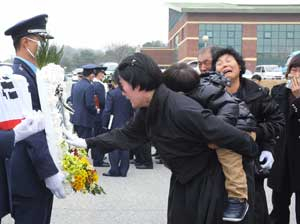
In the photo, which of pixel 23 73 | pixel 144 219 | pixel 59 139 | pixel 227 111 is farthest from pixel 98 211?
pixel 227 111

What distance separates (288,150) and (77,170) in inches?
83.5

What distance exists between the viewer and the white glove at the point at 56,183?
11.1ft

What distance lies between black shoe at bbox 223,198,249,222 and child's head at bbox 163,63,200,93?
2.28ft

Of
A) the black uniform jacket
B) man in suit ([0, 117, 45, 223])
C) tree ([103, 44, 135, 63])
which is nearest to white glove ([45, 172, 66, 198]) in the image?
man in suit ([0, 117, 45, 223])

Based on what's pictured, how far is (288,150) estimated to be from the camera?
16.0 feet

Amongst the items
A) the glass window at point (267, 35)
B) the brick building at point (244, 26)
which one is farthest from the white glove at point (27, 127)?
the glass window at point (267, 35)

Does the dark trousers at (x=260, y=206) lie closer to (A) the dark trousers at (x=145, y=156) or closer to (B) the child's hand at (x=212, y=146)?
(B) the child's hand at (x=212, y=146)

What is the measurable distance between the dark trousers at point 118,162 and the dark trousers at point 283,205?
4.15 metres

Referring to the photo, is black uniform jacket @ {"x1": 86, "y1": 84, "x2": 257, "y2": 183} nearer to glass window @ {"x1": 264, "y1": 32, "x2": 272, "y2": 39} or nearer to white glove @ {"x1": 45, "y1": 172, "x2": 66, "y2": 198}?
white glove @ {"x1": 45, "y1": 172, "x2": 66, "y2": 198}

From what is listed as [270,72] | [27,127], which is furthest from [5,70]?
[270,72]

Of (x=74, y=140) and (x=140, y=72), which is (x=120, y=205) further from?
(x=140, y=72)

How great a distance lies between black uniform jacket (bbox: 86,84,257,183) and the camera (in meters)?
2.85

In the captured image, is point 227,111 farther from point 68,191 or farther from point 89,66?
point 89,66

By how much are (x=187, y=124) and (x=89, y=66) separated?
738cm
